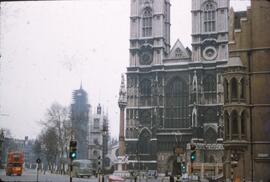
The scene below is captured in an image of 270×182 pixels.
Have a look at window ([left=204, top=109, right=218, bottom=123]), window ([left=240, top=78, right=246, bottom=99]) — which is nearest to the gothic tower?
window ([left=204, top=109, right=218, bottom=123])

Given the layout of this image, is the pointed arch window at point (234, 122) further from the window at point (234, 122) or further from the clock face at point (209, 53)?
the clock face at point (209, 53)

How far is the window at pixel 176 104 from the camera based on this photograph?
8262cm

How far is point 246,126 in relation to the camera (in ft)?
122

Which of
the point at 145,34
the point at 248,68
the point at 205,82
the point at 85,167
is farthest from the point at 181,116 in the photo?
the point at 248,68

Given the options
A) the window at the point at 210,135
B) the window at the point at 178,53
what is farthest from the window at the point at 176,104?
the window at the point at 178,53

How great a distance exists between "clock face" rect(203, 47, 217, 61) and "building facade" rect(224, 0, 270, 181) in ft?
148

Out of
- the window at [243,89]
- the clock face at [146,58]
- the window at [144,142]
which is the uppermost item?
the clock face at [146,58]

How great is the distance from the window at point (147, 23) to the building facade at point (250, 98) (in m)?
52.1

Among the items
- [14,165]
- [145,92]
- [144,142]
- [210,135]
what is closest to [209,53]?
[145,92]

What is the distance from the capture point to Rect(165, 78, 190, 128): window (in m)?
82.6

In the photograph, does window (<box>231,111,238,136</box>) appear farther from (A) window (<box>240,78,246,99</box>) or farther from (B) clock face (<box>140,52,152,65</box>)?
(B) clock face (<box>140,52,152,65</box>)

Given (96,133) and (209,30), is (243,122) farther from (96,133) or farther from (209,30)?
(96,133)

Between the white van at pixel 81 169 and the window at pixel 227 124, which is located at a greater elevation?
the window at pixel 227 124

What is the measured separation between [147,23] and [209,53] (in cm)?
1414
